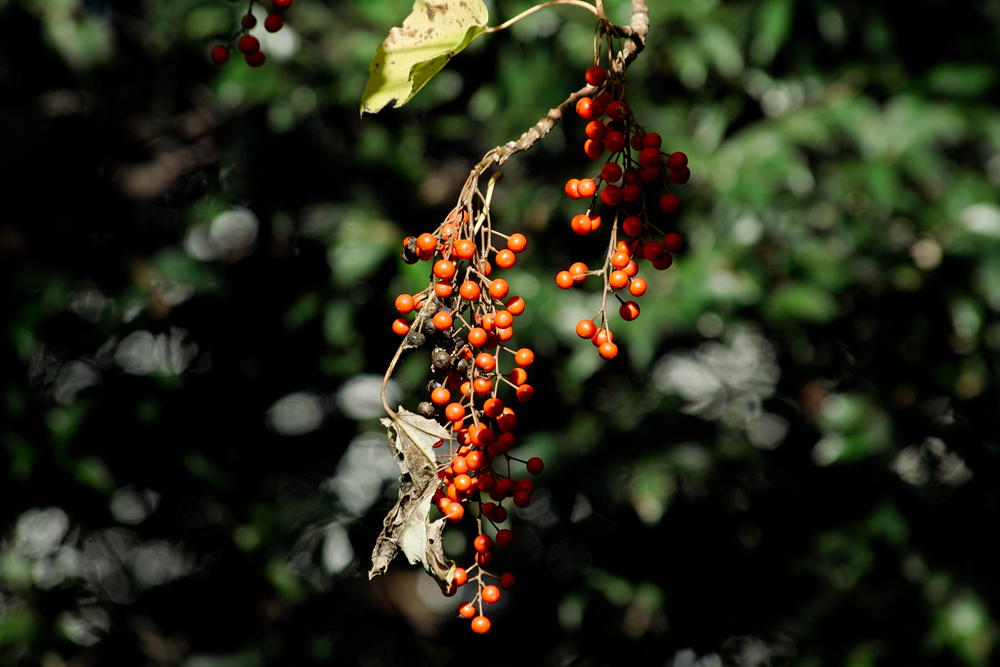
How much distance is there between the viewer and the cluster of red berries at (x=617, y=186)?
46cm

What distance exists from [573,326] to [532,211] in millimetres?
274

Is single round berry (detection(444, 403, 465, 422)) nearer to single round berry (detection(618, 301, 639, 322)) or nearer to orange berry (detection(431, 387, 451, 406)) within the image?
orange berry (detection(431, 387, 451, 406))

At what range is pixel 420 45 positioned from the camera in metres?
0.45

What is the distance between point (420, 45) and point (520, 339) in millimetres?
858

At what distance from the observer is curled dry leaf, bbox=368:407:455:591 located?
433 mm

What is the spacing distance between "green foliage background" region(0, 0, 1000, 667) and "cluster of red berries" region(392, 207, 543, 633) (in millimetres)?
668

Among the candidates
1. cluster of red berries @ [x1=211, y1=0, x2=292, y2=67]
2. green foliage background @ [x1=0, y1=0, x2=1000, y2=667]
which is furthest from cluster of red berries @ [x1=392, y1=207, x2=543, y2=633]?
green foliage background @ [x1=0, y1=0, x2=1000, y2=667]

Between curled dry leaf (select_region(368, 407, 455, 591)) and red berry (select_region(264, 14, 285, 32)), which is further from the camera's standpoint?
red berry (select_region(264, 14, 285, 32))

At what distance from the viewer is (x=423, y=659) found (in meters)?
1.60

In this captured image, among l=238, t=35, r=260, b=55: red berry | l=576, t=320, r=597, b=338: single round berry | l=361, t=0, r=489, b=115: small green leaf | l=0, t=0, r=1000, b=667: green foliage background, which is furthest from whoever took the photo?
l=0, t=0, r=1000, b=667: green foliage background

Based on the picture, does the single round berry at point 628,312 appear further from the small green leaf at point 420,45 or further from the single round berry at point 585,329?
the small green leaf at point 420,45

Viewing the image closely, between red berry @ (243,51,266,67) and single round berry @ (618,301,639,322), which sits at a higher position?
red berry @ (243,51,266,67)

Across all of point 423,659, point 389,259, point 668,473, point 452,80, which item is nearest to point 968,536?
point 668,473

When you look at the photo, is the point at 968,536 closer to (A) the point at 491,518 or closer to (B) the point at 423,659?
(B) the point at 423,659
